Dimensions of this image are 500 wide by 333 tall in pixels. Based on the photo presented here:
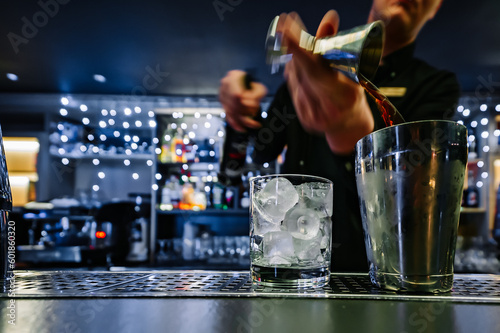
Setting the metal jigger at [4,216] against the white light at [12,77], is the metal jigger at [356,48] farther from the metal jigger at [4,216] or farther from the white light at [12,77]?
the white light at [12,77]

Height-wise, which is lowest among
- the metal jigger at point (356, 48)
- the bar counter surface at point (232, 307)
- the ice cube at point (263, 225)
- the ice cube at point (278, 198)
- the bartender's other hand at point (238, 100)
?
Result: the bar counter surface at point (232, 307)

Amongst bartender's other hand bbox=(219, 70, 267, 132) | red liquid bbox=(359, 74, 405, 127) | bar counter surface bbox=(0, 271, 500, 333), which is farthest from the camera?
bartender's other hand bbox=(219, 70, 267, 132)

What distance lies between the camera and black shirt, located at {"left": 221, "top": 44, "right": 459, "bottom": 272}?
1109 millimetres

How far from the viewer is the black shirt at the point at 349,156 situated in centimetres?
111

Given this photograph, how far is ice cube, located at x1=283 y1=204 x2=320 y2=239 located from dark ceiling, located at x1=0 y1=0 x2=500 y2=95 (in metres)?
2.06

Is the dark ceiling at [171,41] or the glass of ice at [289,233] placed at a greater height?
the dark ceiling at [171,41]

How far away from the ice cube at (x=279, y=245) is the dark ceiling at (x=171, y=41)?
2.08 meters

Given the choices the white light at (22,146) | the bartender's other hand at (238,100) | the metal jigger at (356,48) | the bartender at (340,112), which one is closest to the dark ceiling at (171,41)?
the white light at (22,146)

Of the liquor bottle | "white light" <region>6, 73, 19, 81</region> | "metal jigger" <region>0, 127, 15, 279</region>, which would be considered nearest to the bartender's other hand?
"metal jigger" <region>0, 127, 15, 279</region>

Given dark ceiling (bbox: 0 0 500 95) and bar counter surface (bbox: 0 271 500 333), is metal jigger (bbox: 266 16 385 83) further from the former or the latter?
dark ceiling (bbox: 0 0 500 95)

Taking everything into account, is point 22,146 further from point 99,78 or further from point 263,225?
point 263,225

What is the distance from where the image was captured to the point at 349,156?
117 centimetres

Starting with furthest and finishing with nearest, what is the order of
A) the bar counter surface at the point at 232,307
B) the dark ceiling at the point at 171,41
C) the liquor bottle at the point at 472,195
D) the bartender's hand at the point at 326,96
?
the liquor bottle at the point at 472,195 < the dark ceiling at the point at 171,41 < the bartender's hand at the point at 326,96 < the bar counter surface at the point at 232,307

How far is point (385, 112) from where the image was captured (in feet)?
1.99
